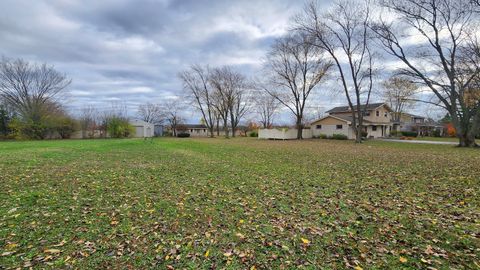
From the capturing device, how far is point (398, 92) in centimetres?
3859

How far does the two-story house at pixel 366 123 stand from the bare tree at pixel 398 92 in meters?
2.33

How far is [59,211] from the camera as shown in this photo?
172 inches

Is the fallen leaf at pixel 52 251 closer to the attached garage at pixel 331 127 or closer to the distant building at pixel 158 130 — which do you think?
the attached garage at pixel 331 127

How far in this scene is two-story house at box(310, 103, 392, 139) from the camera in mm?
33781

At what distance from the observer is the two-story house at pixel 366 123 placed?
111ft

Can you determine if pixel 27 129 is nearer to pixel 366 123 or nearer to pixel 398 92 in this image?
pixel 366 123

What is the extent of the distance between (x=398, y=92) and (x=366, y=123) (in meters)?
9.26

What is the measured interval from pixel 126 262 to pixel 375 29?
24388 millimetres

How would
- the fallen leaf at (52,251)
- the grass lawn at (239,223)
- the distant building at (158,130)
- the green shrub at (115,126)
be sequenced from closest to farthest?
1. the grass lawn at (239,223)
2. the fallen leaf at (52,251)
3. the green shrub at (115,126)
4. the distant building at (158,130)

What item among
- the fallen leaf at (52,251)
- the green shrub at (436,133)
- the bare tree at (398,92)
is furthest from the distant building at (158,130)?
the green shrub at (436,133)

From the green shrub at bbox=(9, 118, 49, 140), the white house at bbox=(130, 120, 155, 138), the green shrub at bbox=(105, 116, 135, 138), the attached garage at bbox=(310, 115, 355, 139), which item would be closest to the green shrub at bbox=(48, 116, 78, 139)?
the green shrub at bbox=(9, 118, 49, 140)

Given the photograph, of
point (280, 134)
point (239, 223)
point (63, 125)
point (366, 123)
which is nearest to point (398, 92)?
point (366, 123)

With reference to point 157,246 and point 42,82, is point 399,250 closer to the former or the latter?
point 157,246

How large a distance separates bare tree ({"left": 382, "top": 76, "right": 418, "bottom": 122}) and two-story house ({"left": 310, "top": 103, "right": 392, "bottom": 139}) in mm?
2330
